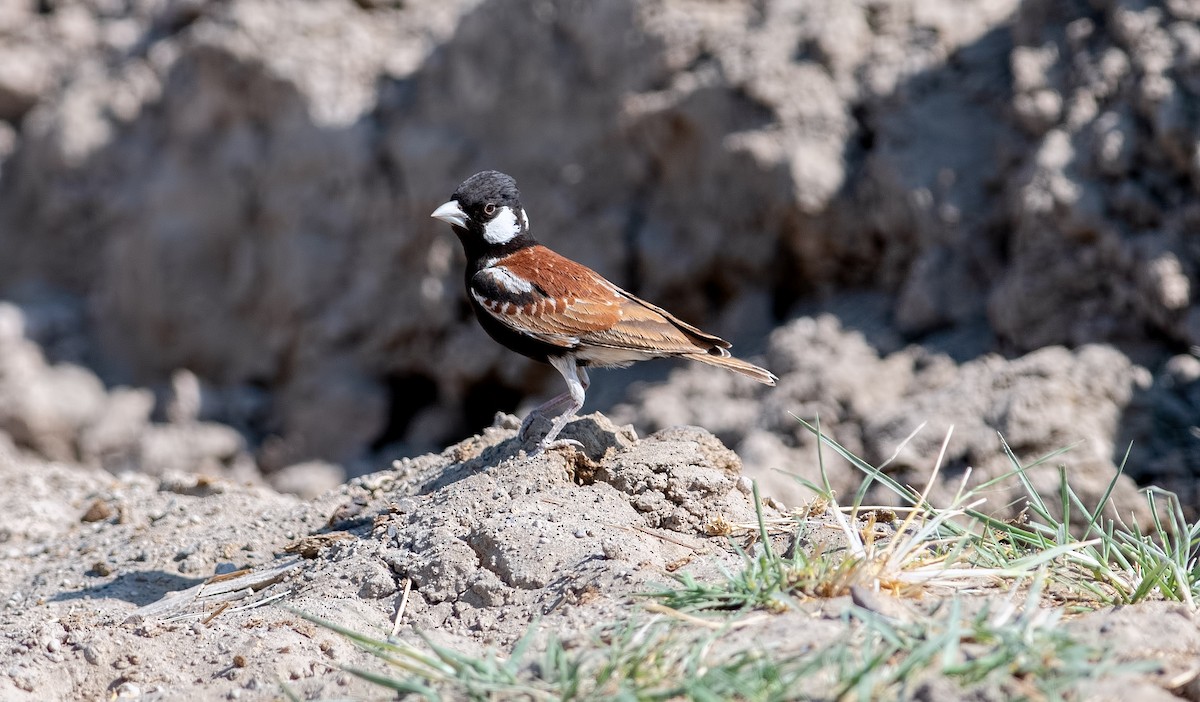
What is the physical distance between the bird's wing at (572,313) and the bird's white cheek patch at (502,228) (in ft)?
0.53

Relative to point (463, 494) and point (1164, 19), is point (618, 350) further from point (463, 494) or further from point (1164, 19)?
point (1164, 19)

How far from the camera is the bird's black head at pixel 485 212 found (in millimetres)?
5816

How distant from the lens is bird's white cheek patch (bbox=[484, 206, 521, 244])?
5848 millimetres

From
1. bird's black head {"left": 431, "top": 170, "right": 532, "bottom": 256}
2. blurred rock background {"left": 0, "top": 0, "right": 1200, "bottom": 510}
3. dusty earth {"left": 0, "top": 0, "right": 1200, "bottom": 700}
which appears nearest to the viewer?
dusty earth {"left": 0, "top": 0, "right": 1200, "bottom": 700}

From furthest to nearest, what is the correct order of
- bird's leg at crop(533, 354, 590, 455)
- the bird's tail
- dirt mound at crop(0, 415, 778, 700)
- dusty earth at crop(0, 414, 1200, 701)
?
the bird's tail → bird's leg at crop(533, 354, 590, 455) → dirt mound at crop(0, 415, 778, 700) → dusty earth at crop(0, 414, 1200, 701)

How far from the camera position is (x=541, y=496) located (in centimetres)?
459

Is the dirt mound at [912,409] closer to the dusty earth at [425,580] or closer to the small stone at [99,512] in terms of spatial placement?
the dusty earth at [425,580]

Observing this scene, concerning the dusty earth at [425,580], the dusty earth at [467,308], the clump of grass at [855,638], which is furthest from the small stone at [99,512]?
the clump of grass at [855,638]

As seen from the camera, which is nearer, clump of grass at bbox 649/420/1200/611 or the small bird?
clump of grass at bbox 649/420/1200/611

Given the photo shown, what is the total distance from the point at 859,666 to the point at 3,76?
42.4ft

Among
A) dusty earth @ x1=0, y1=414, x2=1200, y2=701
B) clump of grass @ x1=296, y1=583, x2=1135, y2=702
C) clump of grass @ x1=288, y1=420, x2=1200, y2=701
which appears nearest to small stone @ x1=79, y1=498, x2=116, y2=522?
dusty earth @ x1=0, y1=414, x2=1200, y2=701

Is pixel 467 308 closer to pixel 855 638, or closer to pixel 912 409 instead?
pixel 912 409

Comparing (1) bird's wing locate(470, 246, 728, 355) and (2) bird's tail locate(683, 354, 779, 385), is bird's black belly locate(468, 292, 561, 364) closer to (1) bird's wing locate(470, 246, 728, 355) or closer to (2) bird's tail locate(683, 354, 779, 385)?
(1) bird's wing locate(470, 246, 728, 355)

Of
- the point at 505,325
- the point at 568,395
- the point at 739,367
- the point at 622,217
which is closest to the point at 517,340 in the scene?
the point at 505,325
